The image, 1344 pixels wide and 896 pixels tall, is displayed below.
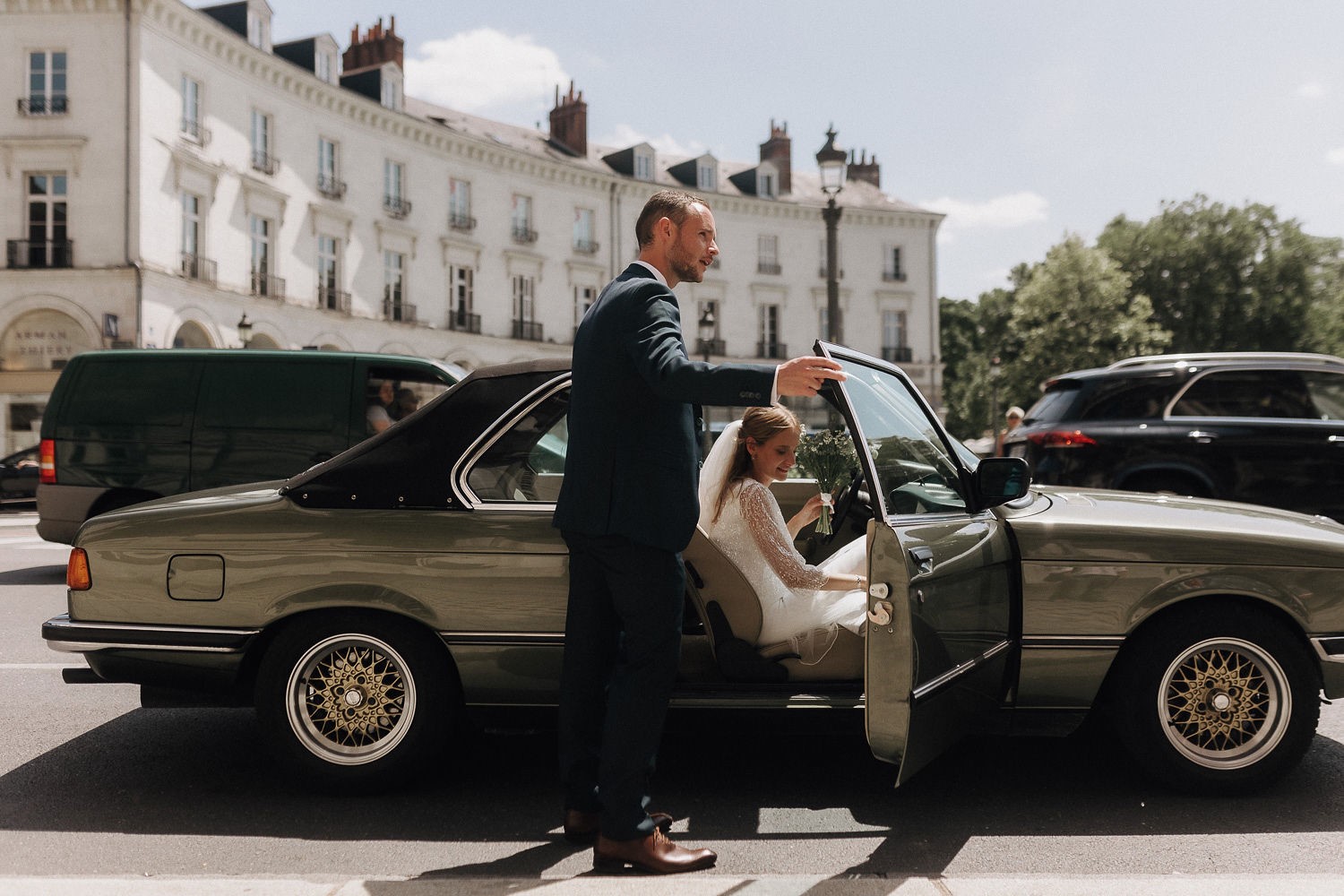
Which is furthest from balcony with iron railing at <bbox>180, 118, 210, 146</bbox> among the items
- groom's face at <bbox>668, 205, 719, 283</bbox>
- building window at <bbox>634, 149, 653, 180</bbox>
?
groom's face at <bbox>668, 205, 719, 283</bbox>

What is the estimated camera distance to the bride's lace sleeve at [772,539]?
4.08 metres

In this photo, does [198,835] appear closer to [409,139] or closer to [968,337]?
[409,139]

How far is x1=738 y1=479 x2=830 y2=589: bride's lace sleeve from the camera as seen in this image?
161 inches

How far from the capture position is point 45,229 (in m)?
28.6

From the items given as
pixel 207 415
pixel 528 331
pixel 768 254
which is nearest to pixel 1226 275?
pixel 768 254

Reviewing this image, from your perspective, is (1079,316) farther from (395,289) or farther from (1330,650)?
(1330,650)

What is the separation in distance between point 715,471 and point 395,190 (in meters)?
37.7

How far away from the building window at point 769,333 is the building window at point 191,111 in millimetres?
27442

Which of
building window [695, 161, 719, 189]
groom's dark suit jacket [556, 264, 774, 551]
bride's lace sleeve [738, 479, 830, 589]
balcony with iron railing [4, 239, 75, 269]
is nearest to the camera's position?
groom's dark suit jacket [556, 264, 774, 551]

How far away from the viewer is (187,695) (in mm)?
4195

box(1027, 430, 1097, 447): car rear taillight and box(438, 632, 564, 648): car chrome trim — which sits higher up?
box(1027, 430, 1097, 447): car rear taillight

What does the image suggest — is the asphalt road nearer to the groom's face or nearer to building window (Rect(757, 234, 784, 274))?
the groom's face

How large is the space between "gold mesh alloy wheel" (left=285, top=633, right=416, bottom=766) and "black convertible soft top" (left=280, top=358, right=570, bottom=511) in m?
0.52

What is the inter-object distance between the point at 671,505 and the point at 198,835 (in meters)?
2.03
